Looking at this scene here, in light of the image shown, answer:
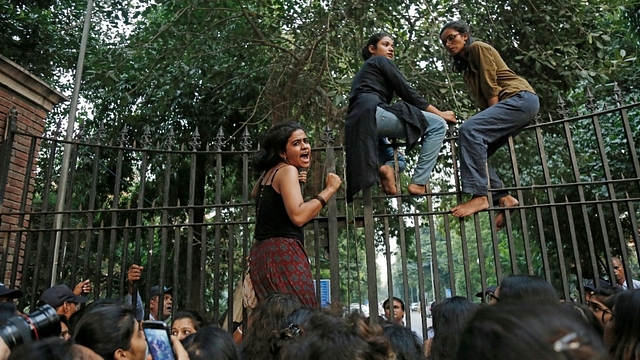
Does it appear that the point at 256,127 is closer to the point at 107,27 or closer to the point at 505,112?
the point at 107,27

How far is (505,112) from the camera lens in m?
4.23

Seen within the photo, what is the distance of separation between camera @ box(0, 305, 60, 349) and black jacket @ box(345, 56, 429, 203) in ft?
7.90

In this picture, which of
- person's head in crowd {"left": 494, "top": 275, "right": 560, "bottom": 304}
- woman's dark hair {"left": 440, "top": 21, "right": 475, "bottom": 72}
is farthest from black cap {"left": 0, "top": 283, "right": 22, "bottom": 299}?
woman's dark hair {"left": 440, "top": 21, "right": 475, "bottom": 72}

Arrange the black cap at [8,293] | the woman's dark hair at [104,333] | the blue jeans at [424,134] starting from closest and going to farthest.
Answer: the woman's dark hair at [104,333] < the black cap at [8,293] < the blue jeans at [424,134]

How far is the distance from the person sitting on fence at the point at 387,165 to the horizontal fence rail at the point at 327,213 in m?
0.10

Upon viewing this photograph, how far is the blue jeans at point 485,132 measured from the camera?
13.3 ft

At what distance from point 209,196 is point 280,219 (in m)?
8.72

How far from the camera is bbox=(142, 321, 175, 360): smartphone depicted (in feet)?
6.37

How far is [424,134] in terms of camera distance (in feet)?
13.7

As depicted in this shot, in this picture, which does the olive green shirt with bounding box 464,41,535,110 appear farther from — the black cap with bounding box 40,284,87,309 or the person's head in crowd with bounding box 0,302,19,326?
the black cap with bounding box 40,284,87,309

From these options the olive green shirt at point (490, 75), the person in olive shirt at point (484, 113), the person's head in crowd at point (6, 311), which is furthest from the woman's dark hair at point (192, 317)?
the olive green shirt at point (490, 75)

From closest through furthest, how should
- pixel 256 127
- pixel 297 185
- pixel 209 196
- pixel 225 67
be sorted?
pixel 297 185 < pixel 225 67 < pixel 256 127 < pixel 209 196

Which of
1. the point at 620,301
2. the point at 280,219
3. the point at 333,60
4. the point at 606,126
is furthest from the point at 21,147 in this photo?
the point at 606,126

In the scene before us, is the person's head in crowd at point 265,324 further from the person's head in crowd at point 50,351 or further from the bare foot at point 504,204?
the bare foot at point 504,204
